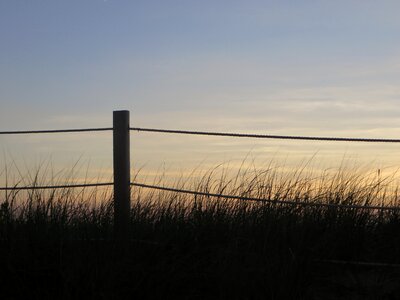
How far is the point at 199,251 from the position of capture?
189 inches

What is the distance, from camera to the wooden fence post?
594 cm

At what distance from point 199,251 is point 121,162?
59.0 inches

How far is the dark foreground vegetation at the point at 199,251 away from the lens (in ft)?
14.6

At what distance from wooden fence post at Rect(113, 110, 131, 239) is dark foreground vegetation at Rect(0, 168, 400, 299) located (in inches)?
4.7

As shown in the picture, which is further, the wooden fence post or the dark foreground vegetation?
the wooden fence post

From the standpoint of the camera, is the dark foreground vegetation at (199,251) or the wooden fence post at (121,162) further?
the wooden fence post at (121,162)

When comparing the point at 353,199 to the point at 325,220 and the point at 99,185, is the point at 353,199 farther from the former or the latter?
the point at 99,185

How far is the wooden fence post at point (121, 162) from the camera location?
594 cm

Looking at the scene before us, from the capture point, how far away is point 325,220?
18.4 ft

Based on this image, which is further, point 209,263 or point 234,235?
point 234,235

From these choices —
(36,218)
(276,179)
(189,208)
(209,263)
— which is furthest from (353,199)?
(36,218)

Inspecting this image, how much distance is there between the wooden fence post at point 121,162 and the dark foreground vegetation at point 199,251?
12cm

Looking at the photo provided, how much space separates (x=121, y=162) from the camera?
600cm

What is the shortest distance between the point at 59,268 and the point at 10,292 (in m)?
0.34
